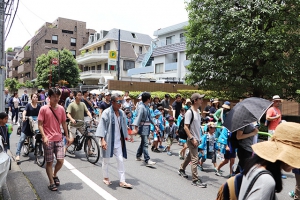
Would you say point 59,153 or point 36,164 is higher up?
point 59,153

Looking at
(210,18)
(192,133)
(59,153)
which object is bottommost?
(59,153)

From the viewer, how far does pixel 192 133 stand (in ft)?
17.2

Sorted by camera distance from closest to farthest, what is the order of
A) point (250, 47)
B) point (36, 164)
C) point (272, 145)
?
point (272, 145)
point (36, 164)
point (250, 47)

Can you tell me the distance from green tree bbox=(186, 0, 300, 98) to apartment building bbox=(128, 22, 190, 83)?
15109mm

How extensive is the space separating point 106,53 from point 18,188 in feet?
114

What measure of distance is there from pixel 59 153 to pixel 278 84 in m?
9.22

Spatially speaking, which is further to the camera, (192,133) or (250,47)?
(250,47)

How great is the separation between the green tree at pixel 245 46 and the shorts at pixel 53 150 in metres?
7.84

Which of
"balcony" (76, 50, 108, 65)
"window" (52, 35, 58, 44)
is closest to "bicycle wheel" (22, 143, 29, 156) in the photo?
"balcony" (76, 50, 108, 65)

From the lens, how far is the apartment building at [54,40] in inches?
1941

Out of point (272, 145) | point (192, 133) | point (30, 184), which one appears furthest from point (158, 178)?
point (272, 145)

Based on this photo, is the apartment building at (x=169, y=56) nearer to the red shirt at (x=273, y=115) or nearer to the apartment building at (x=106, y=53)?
the apartment building at (x=106, y=53)

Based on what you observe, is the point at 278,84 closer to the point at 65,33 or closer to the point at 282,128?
the point at 282,128

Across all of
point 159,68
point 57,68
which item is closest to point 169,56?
point 159,68
